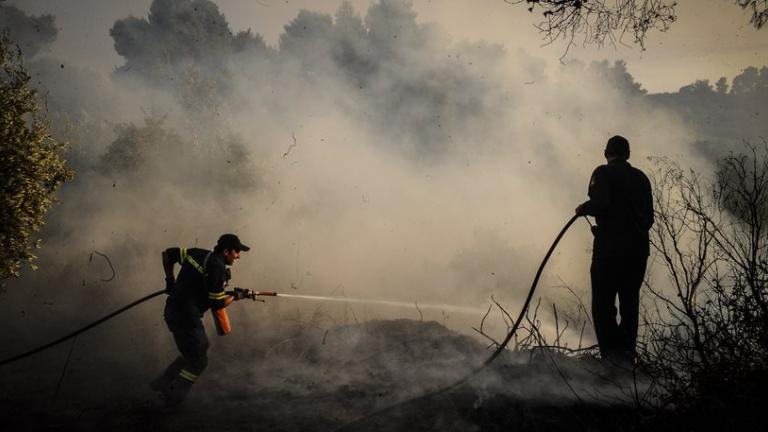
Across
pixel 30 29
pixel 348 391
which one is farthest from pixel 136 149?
pixel 30 29

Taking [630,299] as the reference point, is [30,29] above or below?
above

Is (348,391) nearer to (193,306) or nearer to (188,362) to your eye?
(188,362)

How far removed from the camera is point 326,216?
11.9 meters

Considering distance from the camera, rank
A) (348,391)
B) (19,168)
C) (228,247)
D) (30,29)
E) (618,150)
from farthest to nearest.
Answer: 1. (30,29)
2. (19,168)
3. (228,247)
4. (348,391)
5. (618,150)

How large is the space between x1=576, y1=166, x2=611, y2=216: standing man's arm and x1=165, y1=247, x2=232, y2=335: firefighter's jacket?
3.58m

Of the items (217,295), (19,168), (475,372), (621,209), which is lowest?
(475,372)

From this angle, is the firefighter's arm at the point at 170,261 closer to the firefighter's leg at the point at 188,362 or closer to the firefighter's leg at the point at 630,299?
the firefighter's leg at the point at 188,362

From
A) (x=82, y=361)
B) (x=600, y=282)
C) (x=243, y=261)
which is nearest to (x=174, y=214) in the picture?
(x=243, y=261)

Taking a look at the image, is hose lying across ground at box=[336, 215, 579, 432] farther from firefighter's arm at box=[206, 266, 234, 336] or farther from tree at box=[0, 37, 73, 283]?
tree at box=[0, 37, 73, 283]

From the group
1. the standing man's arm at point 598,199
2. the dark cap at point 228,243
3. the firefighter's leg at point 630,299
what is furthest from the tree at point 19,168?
the firefighter's leg at point 630,299

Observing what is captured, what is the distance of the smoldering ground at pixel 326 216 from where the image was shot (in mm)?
5059

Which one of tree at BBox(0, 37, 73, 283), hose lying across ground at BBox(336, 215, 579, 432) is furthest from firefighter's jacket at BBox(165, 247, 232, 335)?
tree at BBox(0, 37, 73, 283)

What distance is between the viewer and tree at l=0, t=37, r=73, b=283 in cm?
580

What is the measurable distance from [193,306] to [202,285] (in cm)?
23
